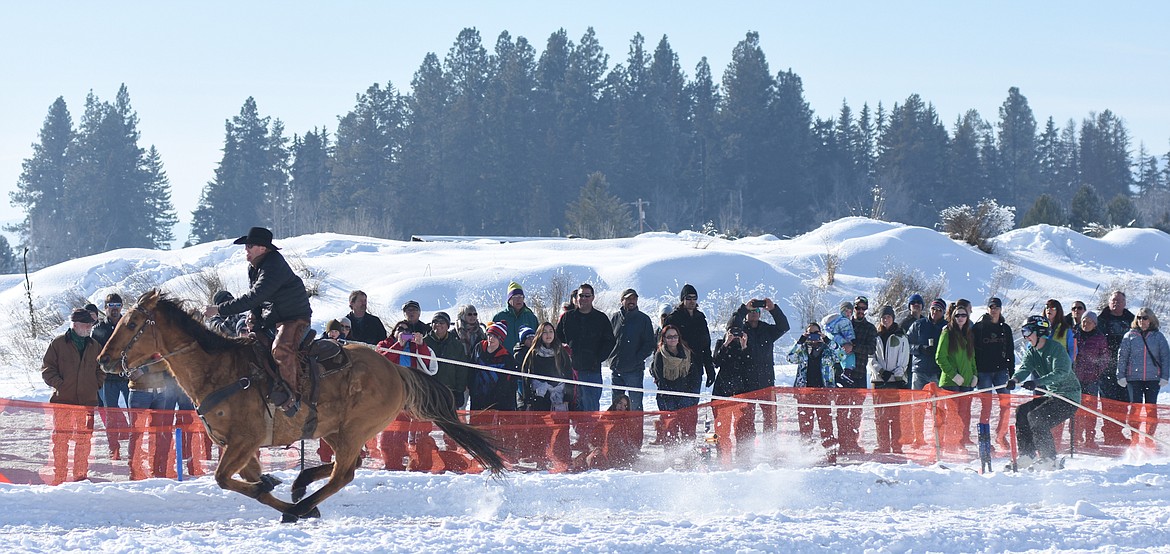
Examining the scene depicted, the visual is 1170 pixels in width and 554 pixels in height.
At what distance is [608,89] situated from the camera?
253 feet

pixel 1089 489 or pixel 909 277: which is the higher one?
pixel 909 277

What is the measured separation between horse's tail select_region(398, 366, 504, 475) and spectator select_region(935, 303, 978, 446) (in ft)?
20.5

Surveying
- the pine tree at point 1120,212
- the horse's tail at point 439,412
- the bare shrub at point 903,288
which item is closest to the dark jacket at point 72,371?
the horse's tail at point 439,412

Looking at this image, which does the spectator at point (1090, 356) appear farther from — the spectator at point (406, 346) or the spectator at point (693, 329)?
the spectator at point (406, 346)

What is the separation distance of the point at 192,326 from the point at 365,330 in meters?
4.64

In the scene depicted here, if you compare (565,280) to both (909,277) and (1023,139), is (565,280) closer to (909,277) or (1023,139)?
(909,277)

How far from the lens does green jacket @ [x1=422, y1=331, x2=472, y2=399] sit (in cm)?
1282

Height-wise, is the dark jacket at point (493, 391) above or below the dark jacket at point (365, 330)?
below

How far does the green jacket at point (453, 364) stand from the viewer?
Result: 1282 centimetres

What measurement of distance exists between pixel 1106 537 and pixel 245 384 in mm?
6668

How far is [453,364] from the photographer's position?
1293cm

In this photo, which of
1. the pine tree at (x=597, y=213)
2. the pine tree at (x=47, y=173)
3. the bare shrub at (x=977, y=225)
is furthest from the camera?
the pine tree at (x=47, y=173)

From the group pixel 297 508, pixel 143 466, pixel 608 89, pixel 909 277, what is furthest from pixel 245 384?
pixel 608 89

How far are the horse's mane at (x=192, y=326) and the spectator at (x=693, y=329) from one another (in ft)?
19.9
